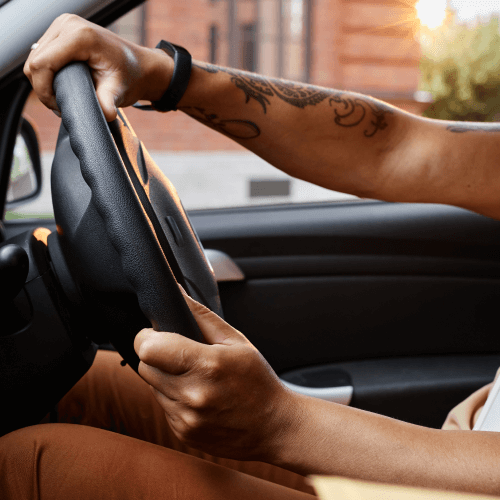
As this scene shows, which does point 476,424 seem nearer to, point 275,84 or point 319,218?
point 275,84

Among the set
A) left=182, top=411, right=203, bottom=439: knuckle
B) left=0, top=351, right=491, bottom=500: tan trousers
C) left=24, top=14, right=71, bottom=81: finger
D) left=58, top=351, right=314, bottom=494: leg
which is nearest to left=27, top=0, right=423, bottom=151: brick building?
left=58, top=351, right=314, bottom=494: leg

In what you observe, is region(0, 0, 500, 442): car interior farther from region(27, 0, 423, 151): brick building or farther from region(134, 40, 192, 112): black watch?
region(27, 0, 423, 151): brick building

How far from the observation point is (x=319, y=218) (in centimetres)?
171

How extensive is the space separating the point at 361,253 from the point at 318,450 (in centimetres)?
108

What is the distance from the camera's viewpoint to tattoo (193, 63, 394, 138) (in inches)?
44.6

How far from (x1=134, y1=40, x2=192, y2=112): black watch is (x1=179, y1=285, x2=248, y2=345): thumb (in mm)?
516

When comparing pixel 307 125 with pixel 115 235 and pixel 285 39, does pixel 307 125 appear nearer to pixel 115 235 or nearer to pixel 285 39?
pixel 115 235

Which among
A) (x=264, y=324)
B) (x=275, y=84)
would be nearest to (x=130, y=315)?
Result: (x=275, y=84)

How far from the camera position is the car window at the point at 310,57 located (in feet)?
21.9

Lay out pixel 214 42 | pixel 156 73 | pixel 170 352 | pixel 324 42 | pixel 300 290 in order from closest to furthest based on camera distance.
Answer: pixel 170 352, pixel 156 73, pixel 300 290, pixel 214 42, pixel 324 42

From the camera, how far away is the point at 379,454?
65 centimetres

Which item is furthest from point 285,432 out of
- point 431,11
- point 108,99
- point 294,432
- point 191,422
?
point 431,11

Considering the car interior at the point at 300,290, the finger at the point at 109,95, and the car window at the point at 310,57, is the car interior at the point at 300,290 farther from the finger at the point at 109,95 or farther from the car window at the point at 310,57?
the car window at the point at 310,57

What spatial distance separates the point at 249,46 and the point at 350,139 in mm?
6670
